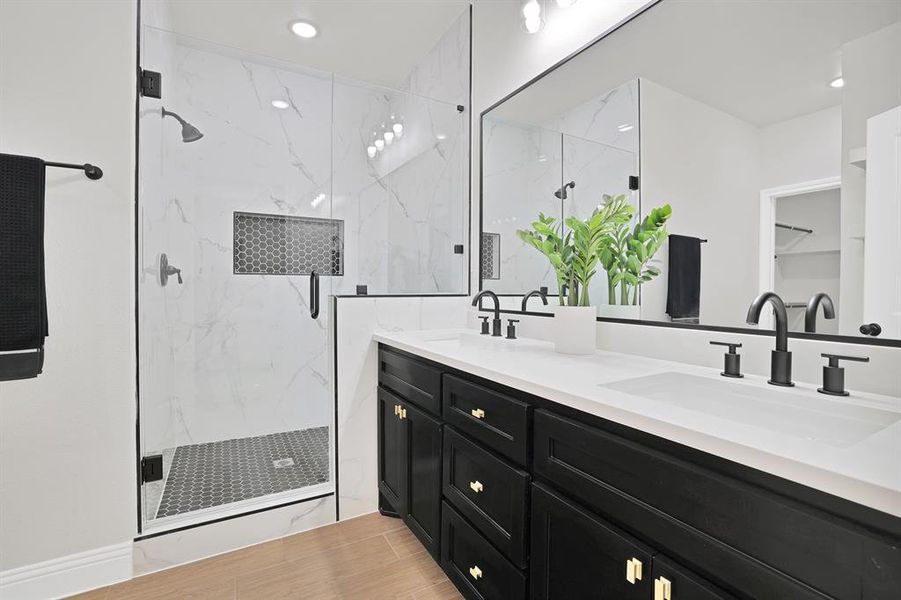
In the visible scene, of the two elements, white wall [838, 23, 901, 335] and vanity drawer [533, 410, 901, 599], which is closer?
vanity drawer [533, 410, 901, 599]

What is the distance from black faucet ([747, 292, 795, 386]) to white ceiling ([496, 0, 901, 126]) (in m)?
0.50

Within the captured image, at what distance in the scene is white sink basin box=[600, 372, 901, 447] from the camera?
32.2 inches

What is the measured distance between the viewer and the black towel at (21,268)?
1301 millimetres

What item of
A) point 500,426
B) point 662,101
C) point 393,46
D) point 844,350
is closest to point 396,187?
point 393,46

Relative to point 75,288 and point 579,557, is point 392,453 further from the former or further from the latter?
point 75,288

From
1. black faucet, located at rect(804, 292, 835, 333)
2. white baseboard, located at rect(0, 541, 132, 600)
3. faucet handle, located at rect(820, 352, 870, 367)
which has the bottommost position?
white baseboard, located at rect(0, 541, 132, 600)

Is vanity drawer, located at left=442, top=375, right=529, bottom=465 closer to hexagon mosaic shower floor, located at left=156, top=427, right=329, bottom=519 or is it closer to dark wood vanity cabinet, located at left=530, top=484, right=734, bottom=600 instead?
dark wood vanity cabinet, located at left=530, top=484, right=734, bottom=600

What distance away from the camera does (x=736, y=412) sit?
0.99 metres

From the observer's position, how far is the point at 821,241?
1039mm

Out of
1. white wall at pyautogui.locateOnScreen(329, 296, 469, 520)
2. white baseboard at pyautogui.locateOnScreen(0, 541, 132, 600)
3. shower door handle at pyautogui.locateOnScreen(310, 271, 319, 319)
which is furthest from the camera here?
shower door handle at pyautogui.locateOnScreen(310, 271, 319, 319)

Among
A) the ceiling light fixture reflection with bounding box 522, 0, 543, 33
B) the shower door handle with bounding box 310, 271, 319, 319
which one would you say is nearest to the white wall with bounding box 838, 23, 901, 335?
the ceiling light fixture reflection with bounding box 522, 0, 543, 33

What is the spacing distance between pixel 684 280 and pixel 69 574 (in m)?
2.47

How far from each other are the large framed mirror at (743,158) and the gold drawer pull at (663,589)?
0.73 metres

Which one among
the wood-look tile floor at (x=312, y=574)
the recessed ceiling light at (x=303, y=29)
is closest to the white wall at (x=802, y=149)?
the wood-look tile floor at (x=312, y=574)
